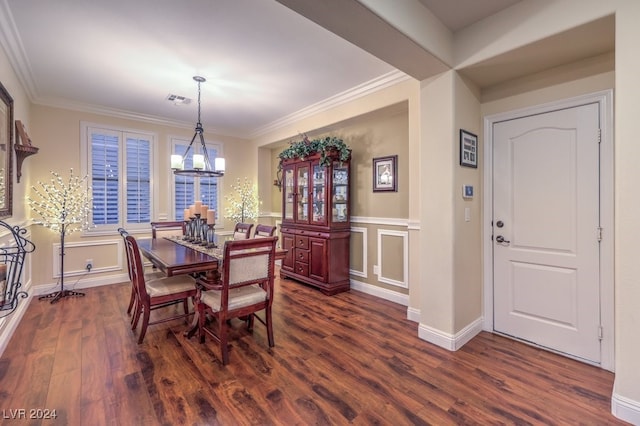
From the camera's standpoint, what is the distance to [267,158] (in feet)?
19.2

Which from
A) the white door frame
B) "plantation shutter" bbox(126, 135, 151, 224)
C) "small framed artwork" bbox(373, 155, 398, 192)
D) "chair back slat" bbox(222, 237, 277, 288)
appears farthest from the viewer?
"plantation shutter" bbox(126, 135, 151, 224)

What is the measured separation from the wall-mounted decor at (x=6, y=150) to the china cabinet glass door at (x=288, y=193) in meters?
3.12

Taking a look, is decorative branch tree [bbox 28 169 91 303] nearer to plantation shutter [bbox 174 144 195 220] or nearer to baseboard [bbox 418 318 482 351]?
plantation shutter [bbox 174 144 195 220]

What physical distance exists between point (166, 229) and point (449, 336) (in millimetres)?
3643

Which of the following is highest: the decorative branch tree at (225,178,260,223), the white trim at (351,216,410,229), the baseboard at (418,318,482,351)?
the decorative branch tree at (225,178,260,223)

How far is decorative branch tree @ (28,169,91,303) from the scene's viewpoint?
3.87m

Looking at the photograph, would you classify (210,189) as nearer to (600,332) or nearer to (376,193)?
(376,193)

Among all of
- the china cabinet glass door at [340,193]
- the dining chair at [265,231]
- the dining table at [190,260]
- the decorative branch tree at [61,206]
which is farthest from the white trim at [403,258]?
the decorative branch tree at [61,206]

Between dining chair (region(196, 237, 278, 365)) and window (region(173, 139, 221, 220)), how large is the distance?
303 centimetres

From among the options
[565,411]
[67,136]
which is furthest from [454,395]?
[67,136]

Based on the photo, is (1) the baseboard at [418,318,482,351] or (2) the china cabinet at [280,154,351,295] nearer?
(1) the baseboard at [418,318,482,351]

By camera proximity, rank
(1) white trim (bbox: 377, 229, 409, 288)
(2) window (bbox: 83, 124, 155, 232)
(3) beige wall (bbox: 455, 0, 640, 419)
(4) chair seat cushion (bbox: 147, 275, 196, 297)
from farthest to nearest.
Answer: (2) window (bbox: 83, 124, 155, 232) → (1) white trim (bbox: 377, 229, 409, 288) → (4) chair seat cushion (bbox: 147, 275, 196, 297) → (3) beige wall (bbox: 455, 0, 640, 419)

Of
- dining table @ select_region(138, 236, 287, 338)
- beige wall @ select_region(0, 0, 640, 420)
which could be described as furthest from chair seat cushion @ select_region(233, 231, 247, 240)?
beige wall @ select_region(0, 0, 640, 420)

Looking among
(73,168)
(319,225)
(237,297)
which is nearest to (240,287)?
(237,297)
